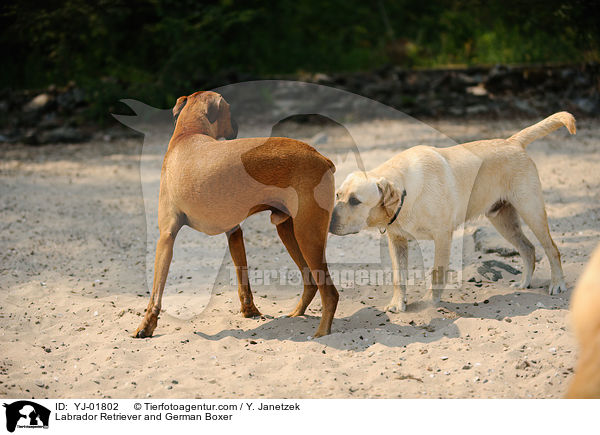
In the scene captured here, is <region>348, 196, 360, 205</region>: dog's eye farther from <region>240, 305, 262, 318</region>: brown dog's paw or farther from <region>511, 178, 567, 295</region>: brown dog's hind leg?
<region>511, 178, 567, 295</region>: brown dog's hind leg

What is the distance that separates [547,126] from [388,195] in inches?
65.0

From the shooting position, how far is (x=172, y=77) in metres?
13.6

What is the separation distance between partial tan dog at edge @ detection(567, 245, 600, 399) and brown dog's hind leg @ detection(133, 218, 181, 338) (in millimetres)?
2935

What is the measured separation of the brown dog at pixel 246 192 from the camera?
4.41m

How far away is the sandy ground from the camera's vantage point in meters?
3.92

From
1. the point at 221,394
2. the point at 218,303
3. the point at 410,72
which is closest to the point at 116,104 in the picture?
the point at 410,72

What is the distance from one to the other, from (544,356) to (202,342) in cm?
238

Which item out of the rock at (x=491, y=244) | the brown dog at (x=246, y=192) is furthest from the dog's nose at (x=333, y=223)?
the rock at (x=491, y=244)

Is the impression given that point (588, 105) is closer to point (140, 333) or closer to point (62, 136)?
point (62, 136)

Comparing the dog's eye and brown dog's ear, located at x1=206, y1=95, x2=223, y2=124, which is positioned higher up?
brown dog's ear, located at x1=206, y1=95, x2=223, y2=124

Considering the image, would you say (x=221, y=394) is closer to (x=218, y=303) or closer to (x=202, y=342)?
(x=202, y=342)

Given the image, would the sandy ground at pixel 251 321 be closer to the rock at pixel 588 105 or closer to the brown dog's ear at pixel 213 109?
the brown dog's ear at pixel 213 109

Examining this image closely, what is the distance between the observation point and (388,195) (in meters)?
4.65
